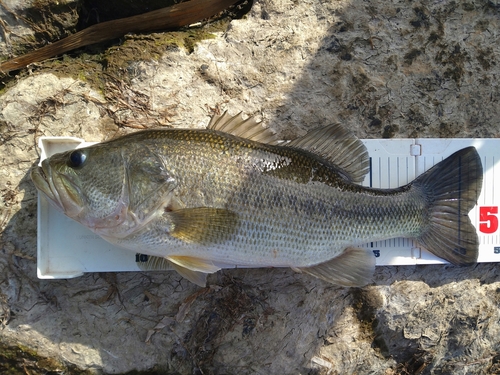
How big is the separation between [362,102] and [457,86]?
78cm

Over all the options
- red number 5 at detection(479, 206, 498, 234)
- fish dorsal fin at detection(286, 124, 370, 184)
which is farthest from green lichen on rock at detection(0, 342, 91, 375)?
red number 5 at detection(479, 206, 498, 234)

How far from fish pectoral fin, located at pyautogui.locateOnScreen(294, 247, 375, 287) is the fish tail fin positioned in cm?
46

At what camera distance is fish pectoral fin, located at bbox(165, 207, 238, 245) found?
7.68ft

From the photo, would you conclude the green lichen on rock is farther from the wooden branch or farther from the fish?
the wooden branch

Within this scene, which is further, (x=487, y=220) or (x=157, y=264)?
(x=487, y=220)

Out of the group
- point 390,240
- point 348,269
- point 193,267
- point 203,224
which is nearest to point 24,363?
point 193,267

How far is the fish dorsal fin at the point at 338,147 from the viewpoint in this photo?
263 cm

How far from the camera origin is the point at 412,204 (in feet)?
8.96

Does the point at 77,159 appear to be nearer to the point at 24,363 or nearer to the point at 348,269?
the point at 24,363

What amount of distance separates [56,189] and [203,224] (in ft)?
2.88

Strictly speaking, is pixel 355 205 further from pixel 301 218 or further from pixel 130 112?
pixel 130 112

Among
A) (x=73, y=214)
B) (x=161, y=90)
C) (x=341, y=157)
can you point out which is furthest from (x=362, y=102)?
(x=73, y=214)

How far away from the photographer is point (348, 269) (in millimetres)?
2664

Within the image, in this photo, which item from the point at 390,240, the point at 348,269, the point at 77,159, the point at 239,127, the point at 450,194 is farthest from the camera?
the point at 390,240
